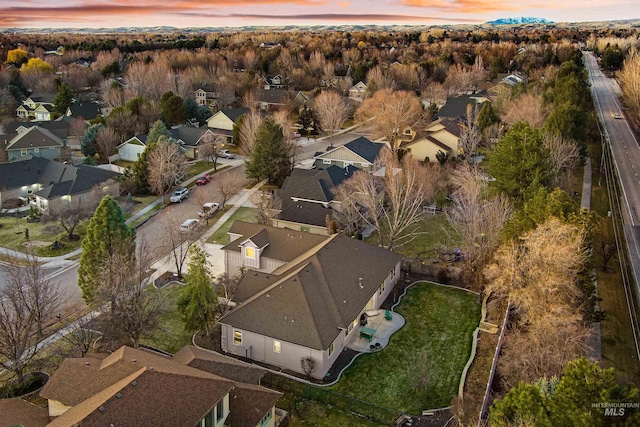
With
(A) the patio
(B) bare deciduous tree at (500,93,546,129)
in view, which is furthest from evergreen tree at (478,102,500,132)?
(A) the patio

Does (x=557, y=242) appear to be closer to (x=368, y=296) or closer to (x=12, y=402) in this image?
(x=368, y=296)

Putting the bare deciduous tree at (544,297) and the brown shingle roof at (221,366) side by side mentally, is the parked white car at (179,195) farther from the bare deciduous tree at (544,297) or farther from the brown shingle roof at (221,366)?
the bare deciduous tree at (544,297)

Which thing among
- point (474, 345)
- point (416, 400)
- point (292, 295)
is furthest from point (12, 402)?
point (474, 345)

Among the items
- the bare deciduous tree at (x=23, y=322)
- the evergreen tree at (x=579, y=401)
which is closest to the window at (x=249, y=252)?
the bare deciduous tree at (x=23, y=322)

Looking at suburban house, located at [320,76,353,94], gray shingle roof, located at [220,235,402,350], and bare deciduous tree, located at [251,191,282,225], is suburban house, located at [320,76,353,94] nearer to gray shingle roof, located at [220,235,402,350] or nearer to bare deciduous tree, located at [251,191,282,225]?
bare deciduous tree, located at [251,191,282,225]

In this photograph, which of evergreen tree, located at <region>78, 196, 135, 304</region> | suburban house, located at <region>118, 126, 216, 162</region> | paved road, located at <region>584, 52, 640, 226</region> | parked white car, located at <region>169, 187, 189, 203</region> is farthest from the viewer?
suburban house, located at <region>118, 126, 216, 162</region>

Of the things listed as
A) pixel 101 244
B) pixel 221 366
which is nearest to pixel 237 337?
pixel 221 366
